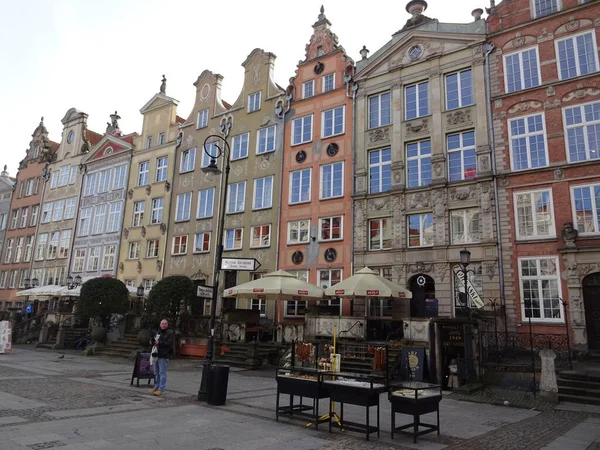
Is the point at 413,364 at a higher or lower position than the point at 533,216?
lower

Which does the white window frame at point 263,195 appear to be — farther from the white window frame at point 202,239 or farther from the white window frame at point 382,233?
the white window frame at point 382,233

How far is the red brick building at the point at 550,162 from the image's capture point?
17.5 meters

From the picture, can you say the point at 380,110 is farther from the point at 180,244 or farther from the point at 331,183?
the point at 180,244

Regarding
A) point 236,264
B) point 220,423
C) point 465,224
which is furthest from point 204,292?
point 465,224

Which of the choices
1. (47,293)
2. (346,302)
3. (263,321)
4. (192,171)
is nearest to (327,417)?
(346,302)

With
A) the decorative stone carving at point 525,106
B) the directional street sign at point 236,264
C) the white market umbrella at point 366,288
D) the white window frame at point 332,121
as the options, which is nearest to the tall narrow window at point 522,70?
the decorative stone carving at point 525,106

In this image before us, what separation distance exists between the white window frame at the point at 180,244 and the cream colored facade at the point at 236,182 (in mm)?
27

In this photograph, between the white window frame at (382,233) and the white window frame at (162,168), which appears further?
the white window frame at (162,168)

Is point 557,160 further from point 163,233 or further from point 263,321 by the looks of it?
point 163,233

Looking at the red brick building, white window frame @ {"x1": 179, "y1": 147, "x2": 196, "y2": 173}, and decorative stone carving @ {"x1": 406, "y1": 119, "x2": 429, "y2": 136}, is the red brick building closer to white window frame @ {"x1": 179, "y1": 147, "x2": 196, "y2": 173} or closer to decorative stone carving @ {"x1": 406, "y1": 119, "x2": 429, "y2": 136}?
decorative stone carving @ {"x1": 406, "y1": 119, "x2": 429, "y2": 136}

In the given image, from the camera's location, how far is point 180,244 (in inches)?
1249

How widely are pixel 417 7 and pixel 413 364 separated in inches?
745

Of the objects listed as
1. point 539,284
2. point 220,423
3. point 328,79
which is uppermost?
point 328,79

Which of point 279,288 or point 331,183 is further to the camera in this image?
point 331,183
